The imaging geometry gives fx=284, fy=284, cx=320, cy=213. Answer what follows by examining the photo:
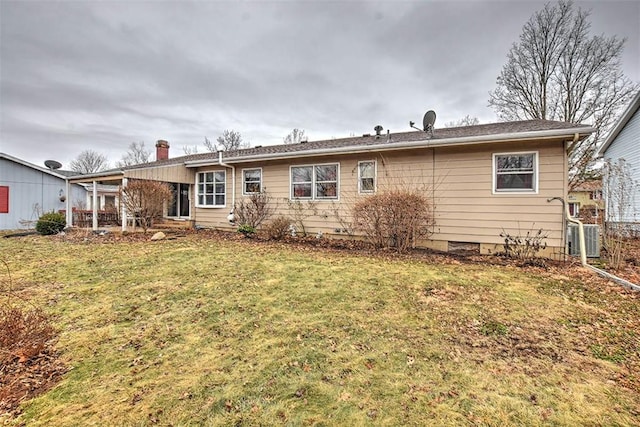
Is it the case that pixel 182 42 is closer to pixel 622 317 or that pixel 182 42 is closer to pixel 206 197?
pixel 206 197

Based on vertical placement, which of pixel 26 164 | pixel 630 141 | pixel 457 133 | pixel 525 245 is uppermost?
pixel 630 141

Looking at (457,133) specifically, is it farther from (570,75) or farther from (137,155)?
(137,155)

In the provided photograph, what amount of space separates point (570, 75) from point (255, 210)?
17.9 m

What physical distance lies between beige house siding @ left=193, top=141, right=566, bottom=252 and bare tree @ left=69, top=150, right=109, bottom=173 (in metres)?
44.3

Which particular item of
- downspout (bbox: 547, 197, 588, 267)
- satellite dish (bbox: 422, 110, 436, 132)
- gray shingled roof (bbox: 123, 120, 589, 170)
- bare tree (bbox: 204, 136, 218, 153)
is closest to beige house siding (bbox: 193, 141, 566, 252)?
downspout (bbox: 547, 197, 588, 267)

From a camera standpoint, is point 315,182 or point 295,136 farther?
point 295,136

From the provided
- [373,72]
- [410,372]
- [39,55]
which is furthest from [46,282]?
[373,72]

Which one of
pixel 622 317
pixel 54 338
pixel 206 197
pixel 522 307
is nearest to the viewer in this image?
pixel 54 338

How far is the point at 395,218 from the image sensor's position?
745 centimetres

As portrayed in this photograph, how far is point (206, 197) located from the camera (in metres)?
12.5

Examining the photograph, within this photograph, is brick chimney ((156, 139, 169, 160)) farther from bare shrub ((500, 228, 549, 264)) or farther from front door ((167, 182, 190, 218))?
bare shrub ((500, 228, 549, 264))

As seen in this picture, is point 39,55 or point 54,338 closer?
point 54,338

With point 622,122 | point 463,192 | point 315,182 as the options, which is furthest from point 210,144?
point 622,122

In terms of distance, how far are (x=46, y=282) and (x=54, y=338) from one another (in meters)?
2.68
